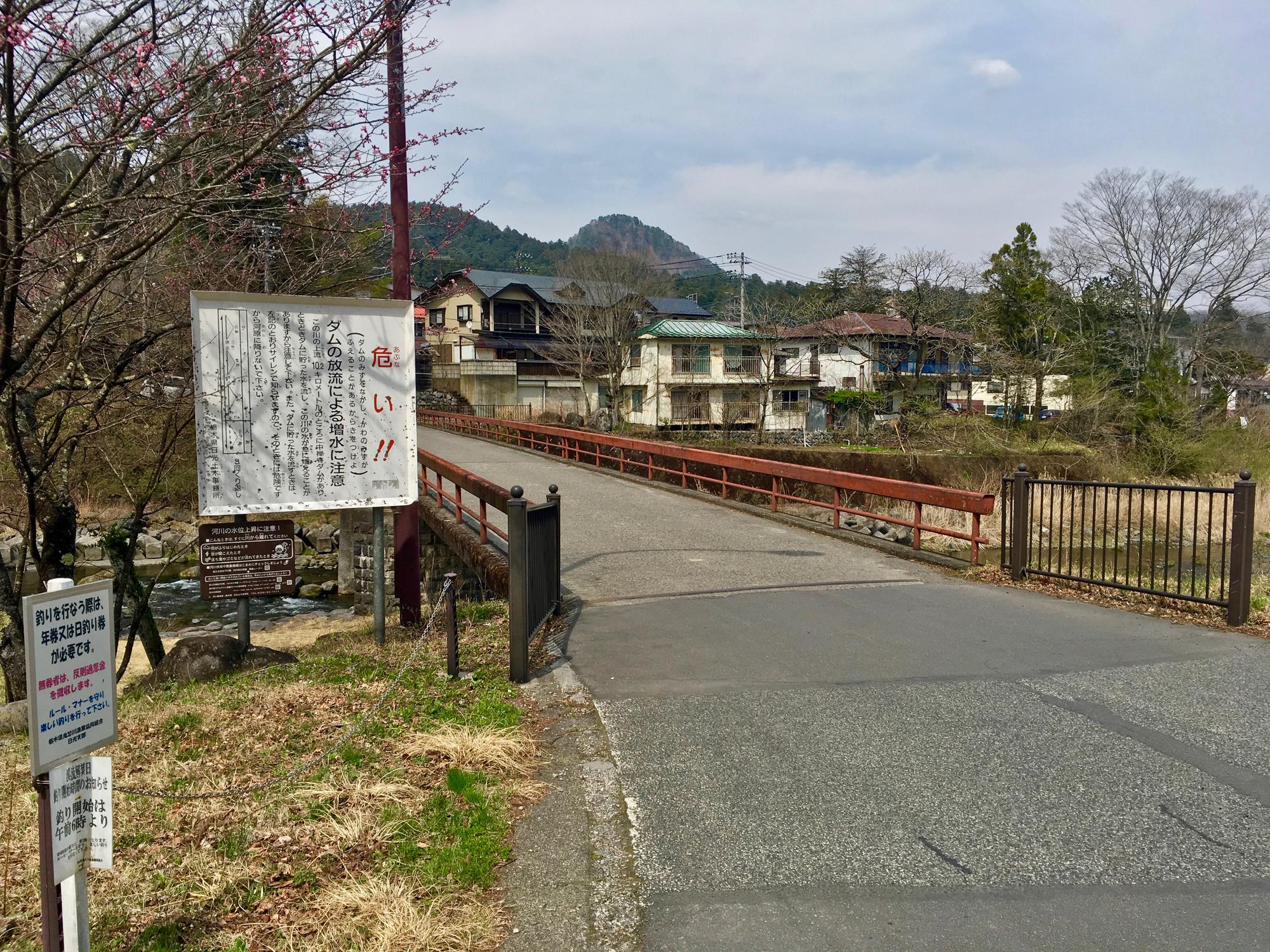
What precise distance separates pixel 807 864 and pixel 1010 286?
42.2 meters

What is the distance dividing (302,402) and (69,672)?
5.05m

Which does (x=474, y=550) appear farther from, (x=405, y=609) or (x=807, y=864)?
(x=807, y=864)

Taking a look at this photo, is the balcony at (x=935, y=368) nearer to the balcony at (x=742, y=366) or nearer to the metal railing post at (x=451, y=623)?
the balcony at (x=742, y=366)

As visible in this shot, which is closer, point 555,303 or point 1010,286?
point 1010,286

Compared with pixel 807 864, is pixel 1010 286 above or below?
above

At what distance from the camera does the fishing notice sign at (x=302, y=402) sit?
708 cm

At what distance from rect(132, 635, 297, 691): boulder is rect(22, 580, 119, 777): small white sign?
5233 mm

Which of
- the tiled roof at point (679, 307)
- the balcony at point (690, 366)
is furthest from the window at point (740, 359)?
the tiled roof at point (679, 307)

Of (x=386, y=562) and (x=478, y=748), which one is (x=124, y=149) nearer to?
(x=478, y=748)

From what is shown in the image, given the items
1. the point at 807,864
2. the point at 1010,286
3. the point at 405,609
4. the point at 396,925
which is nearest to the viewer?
the point at 396,925

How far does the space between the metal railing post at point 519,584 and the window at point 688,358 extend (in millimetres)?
37539

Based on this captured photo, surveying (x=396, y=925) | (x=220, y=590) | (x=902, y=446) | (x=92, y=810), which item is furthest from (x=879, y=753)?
(x=902, y=446)

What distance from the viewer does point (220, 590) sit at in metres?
7.39

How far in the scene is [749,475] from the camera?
Result: 81.3 feet
